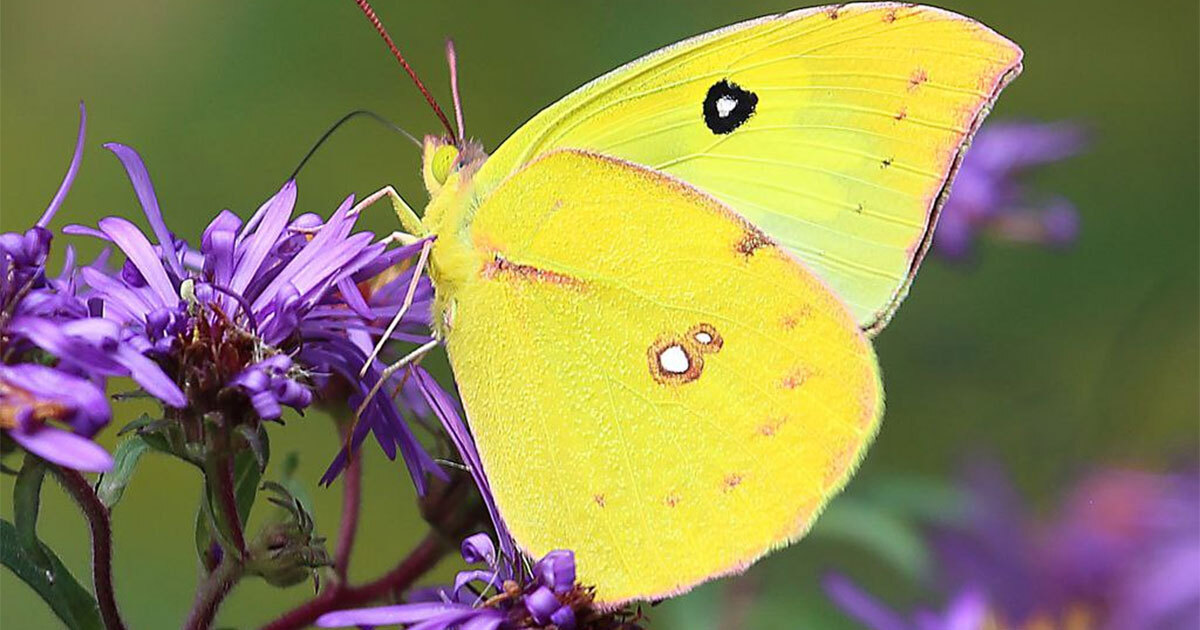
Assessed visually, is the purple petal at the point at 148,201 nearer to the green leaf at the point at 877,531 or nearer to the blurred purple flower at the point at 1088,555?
the green leaf at the point at 877,531

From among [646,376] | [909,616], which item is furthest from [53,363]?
[909,616]

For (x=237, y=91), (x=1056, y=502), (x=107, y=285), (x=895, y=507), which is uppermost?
(x=107, y=285)

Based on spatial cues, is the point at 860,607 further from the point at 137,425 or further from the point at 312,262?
the point at 137,425

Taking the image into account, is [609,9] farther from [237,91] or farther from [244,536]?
[244,536]

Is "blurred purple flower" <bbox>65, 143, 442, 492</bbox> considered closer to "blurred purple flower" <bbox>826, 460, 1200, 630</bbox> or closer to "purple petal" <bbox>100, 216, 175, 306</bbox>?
"purple petal" <bbox>100, 216, 175, 306</bbox>

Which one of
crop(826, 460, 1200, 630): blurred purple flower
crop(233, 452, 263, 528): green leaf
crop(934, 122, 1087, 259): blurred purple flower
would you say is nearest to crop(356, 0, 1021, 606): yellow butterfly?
crop(233, 452, 263, 528): green leaf

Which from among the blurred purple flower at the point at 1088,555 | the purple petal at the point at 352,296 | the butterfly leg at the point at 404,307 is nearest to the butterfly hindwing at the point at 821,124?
the butterfly leg at the point at 404,307

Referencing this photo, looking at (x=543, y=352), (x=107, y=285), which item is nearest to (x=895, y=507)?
(x=543, y=352)

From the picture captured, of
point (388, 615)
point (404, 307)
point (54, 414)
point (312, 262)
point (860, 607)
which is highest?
point (54, 414)
